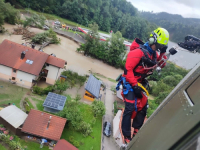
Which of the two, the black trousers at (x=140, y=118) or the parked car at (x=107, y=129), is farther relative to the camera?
the parked car at (x=107, y=129)

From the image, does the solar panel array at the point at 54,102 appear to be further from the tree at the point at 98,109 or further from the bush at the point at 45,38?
the bush at the point at 45,38

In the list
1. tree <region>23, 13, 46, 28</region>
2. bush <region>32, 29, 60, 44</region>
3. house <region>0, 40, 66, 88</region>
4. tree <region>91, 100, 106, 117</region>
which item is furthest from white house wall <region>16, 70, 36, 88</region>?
tree <region>23, 13, 46, 28</region>

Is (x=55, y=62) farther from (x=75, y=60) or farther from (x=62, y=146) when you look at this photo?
(x=75, y=60)

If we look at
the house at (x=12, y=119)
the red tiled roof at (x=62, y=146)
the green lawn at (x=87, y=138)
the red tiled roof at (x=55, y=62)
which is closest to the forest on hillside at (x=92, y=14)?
the red tiled roof at (x=55, y=62)

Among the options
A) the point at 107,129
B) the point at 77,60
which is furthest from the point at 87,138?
the point at 77,60

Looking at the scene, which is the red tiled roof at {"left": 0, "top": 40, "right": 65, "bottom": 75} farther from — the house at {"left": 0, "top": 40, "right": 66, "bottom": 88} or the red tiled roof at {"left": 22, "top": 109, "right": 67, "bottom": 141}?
the red tiled roof at {"left": 22, "top": 109, "right": 67, "bottom": 141}

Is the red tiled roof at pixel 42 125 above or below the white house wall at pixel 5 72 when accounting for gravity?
above

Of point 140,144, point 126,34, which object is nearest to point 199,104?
point 140,144

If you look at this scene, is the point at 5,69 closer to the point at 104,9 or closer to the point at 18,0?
the point at 18,0
